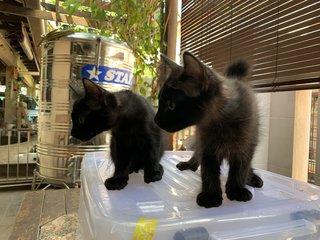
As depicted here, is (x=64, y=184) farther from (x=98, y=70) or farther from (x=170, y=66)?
(x=170, y=66)

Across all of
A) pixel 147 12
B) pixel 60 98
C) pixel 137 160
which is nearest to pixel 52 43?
pixel 60 98

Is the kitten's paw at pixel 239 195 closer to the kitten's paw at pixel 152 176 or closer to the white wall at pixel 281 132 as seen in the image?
the kitten's paw at pixel 152 176

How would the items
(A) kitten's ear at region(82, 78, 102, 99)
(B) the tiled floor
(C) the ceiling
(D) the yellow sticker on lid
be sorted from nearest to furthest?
(D) the yellow sticker on lid → (A) kitten's ear at region(82, 78, 102, 99) → (B) the tiled floor → (C) the ceiling

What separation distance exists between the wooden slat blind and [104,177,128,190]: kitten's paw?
671mm

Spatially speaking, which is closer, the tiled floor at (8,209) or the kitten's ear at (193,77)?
the kitten's ear at (193,77)

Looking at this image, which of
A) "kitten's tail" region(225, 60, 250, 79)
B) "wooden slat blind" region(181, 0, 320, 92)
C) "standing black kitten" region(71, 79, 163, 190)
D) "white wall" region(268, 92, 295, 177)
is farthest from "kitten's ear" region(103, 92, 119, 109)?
"white wall" region(268, 92, 295, 177)

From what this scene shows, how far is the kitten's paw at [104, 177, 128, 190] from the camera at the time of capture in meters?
0.66

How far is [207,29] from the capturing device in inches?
62.1

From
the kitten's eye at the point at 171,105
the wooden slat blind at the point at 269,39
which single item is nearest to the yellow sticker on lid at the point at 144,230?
the kitten's eye at the point at 171,105

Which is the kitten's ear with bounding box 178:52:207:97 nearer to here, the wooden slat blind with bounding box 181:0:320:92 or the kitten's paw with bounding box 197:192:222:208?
the kitten's paw with bounding box 197:192:222:208

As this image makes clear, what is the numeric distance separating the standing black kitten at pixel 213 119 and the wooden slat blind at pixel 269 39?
40 centimetres

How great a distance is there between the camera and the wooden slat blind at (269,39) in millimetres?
931

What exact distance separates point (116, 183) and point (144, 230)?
243mm

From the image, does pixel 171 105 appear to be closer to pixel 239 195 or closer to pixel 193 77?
pixel 193 77
